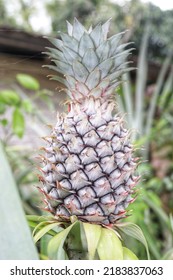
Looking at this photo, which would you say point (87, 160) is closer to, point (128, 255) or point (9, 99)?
point (128, 255)

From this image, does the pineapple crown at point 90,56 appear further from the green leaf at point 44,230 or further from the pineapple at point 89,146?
the green leaf at point 44,230

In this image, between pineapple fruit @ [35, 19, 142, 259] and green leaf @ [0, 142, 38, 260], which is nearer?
green leaf @ [0, 142, 38, 260]

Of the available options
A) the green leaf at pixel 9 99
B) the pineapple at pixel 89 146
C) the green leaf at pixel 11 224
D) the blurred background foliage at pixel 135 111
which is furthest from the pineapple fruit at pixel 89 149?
the green leaf at pixel 9 99

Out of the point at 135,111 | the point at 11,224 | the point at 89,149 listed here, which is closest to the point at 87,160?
the point at 89,149

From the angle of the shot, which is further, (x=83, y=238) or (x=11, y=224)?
(x=83, y=238)

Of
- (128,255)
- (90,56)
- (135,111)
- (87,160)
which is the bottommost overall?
(128,255)

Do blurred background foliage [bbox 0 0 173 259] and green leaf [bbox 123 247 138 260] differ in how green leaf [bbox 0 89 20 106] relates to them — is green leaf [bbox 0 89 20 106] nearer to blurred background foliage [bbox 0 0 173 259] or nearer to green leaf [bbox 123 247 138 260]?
blurred background foliage [bbox 0 0 173 259]

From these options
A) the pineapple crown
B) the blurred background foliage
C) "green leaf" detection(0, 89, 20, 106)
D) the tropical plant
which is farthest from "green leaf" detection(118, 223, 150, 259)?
"green leaf" detection(0, 89, 20, 106)
